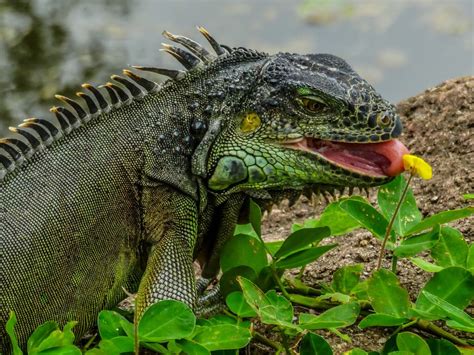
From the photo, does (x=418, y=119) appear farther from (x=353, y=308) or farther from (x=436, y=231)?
(x=353, y=308)

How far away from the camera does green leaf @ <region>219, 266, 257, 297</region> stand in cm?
367

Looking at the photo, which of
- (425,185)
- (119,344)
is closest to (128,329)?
(119,344)

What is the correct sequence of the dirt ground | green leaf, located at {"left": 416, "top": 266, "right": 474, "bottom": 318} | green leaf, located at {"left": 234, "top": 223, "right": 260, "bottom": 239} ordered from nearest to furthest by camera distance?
green leaf, located at {"left": 416, "top": 266, "right": 474, "bottom": 318} < the dirt ground < green leaf, located at {"left": 234, "top": 223, "right": 260, "bottom": 239}

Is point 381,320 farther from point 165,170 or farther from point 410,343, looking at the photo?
point 165,170

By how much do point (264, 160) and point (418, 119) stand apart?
2180 millimetres

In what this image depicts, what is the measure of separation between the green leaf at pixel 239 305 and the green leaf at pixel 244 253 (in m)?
0.23

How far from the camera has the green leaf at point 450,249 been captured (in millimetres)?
3514

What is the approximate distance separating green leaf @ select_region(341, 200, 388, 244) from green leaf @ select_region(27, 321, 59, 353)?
1222 millimetres

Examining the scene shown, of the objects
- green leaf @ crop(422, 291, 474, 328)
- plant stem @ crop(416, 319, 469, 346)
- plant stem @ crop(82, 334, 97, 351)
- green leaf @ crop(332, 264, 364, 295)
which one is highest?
green leaf @ crop(332, 264, 364, 295)

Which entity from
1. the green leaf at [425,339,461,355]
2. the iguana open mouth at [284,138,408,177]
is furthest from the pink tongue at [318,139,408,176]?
the green leaf at [425,339,461,355]

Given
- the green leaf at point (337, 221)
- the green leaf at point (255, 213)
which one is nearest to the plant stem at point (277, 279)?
the green leaf at point (255, 213)

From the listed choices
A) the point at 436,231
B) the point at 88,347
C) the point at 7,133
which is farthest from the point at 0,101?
the point at 436,231

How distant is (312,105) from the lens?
365 centimetres

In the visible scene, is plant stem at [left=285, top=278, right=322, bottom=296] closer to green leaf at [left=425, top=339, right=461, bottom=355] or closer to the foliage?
the foliage
